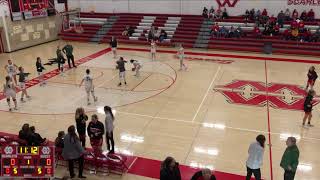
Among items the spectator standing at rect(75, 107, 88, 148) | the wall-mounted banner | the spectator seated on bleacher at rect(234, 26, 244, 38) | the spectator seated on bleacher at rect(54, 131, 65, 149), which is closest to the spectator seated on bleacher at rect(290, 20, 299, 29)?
the wall-mounted banner

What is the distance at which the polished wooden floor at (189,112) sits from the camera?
969 cm

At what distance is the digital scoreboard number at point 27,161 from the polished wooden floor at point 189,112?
2095 mm

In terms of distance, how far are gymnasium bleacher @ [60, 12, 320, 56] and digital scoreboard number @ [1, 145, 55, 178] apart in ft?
62.8

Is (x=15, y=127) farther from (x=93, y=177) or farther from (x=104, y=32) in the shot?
(x=104, y=32)

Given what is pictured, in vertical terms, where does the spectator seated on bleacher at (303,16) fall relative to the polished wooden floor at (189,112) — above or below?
above

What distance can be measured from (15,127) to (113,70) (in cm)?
796

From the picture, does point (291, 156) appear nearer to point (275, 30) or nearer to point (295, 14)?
point (275, 30)

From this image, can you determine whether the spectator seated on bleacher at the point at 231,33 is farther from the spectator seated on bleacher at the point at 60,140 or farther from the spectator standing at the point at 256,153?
the spectator seated on bleacher at the point at 60,140

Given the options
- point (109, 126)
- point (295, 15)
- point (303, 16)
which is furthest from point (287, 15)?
point (109, 126)

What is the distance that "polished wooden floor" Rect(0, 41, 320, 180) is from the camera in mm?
9688

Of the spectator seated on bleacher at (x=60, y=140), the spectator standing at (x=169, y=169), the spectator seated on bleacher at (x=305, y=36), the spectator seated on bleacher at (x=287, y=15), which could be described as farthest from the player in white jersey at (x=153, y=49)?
the spectator standing at (x=169, y=169)

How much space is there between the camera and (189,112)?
1273 cm

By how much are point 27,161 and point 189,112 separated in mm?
7318

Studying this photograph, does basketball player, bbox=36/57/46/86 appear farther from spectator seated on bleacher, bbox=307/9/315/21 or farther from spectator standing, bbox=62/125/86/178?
spectator seated on bleacher, bbox=307/9/315/21
